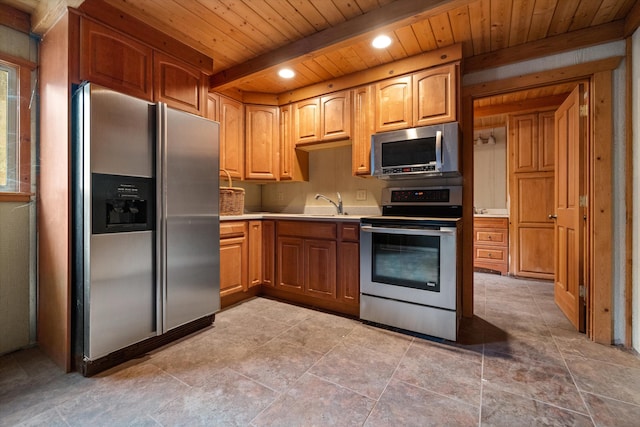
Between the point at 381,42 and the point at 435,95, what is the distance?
62 centimetres

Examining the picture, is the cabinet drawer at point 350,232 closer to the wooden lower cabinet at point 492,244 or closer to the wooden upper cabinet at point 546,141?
the wooden lower cabinet at point 492,244

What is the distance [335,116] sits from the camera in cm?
302

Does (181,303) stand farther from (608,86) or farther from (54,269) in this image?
(608,86)

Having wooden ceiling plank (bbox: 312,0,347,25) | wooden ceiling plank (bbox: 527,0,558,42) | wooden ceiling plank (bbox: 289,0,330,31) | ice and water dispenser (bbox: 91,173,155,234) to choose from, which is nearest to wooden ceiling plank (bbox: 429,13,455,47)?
wooden ceiling plank (bbox: 527,0,558,42)

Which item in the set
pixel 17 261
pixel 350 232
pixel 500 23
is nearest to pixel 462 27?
pixel 500 23

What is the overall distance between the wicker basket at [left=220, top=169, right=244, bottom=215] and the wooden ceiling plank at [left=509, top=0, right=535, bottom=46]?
104 inches

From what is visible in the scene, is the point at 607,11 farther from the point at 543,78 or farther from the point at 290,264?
the point at 290,264

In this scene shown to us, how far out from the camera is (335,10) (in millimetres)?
2010

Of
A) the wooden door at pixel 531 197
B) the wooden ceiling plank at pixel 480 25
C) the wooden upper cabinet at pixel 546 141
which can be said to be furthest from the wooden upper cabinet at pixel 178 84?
the wooden upper cabinet at pixel 546 141

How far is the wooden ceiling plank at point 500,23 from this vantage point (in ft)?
6.31

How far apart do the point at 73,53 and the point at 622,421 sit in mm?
3490

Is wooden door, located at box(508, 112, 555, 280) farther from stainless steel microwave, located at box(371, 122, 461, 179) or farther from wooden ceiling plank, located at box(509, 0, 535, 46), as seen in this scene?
stainless steel microwave, located at box(371, 122, 461, 179)

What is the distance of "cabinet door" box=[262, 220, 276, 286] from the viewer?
3047 mm

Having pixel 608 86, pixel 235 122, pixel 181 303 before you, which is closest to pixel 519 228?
pixel 608 86
